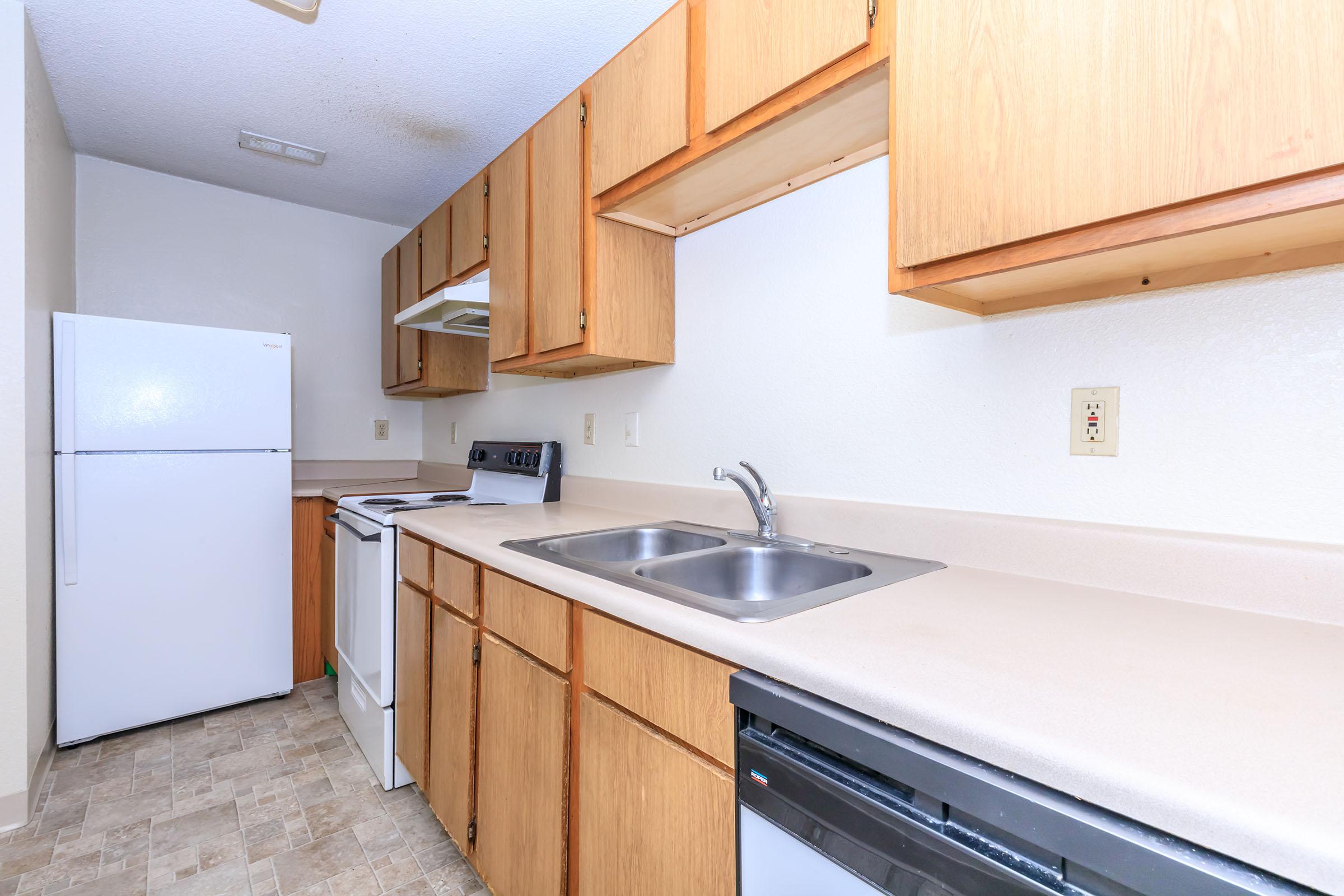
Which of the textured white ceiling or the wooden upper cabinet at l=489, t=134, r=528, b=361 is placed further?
the wooden upper cabinet at l=489, t=134, r=528, b=361

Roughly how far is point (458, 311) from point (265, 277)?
1.48 metres

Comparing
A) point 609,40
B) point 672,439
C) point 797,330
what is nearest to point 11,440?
point 672,439

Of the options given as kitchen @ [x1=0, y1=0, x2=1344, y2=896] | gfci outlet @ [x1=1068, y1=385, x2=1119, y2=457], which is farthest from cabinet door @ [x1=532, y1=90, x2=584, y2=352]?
gfci outlet @ [x1=1068, y1=385, x2=1119, y2=457]

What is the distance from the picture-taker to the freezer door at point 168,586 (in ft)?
7.04

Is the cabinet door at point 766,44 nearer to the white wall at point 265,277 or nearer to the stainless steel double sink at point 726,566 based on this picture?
the stainless steel double sink at point 726,566

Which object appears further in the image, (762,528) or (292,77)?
(292,77)

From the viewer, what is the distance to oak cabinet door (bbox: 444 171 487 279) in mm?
2293

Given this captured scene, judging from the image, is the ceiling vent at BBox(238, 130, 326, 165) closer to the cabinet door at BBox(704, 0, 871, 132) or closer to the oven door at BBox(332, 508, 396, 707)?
the oven door at BBox(332, 508, 396, 707)

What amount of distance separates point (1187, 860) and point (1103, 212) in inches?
26.9

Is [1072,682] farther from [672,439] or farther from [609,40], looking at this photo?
[609,40]

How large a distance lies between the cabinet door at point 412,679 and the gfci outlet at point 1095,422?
158 cm

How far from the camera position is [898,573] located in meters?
1.12

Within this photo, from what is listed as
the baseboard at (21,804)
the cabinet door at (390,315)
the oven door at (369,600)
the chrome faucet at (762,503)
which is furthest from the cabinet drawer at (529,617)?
the cabinet door at (390,315)

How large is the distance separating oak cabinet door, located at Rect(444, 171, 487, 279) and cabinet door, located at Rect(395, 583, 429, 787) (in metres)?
1.24
